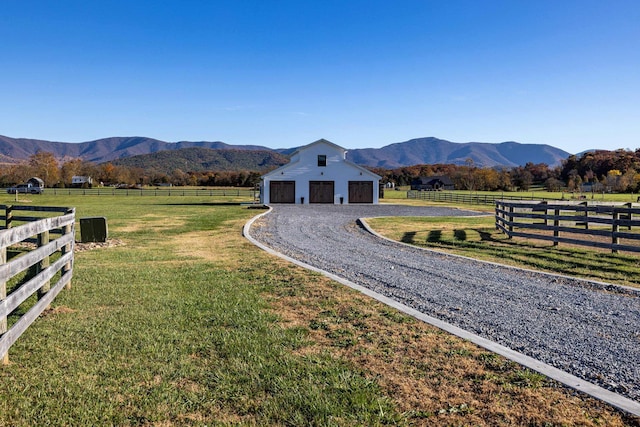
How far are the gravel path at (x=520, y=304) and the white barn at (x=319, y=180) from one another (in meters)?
28.5

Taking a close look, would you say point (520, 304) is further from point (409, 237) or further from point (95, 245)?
point (95, 245)

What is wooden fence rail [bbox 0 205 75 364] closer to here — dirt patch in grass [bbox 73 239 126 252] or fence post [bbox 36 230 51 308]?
fence post [bbox 36 230 51 308]

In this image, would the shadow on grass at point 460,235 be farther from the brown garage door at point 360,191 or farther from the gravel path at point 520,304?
the brown garage door at point 360,191

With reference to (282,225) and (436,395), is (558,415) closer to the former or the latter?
(436,395)

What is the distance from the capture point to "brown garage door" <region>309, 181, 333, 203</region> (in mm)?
42344

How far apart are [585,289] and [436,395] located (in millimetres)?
6088

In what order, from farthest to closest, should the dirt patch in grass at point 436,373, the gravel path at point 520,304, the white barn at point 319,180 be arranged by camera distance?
the white barn at point 319,180 → the gravel path at point 520,304 → the dirt patch in grass at point 436,373

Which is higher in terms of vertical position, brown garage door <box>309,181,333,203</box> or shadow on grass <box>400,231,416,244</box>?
brown garage door <box>309,181,333,203</box>

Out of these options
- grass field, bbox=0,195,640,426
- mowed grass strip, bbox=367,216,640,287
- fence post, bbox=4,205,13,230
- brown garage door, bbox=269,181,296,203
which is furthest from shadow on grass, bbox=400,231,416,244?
brown garage door, bbox=269,181,296,203

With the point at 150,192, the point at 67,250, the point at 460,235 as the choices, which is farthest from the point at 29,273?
the point at 150,192

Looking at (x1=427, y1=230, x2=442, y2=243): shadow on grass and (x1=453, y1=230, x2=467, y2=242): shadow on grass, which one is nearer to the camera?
(x1=427, y1=230, x2=442, y2=243): shadow on grass

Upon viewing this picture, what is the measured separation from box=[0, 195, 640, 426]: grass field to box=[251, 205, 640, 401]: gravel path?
696 millimetres

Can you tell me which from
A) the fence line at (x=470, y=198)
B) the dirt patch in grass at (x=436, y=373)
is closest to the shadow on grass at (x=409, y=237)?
the dirt patch in grass at (x=436, y=373)

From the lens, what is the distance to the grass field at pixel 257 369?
12.1ft
